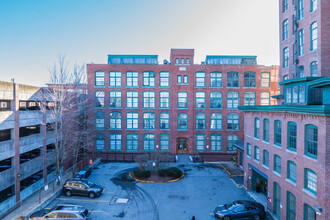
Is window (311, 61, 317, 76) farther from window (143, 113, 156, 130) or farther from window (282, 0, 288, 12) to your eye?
window (143, 113, 156, 130)

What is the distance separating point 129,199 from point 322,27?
24.6 metres

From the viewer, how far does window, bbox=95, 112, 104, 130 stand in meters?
31.9

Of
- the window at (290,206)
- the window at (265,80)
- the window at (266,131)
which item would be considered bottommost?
the window at (290,206)

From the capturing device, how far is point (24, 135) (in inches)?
738

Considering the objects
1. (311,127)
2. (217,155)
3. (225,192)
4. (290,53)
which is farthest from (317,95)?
(217,155)

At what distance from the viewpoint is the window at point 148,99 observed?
31906 millimetres

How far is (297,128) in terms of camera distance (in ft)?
41.9

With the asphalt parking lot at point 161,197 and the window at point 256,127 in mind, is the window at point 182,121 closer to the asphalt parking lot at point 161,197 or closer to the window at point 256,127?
the asphalt parking lot at point 161,197

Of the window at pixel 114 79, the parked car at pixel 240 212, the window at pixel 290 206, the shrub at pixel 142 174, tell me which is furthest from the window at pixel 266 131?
the window at pixel 114 79

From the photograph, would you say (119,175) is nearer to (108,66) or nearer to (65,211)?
(65,211)

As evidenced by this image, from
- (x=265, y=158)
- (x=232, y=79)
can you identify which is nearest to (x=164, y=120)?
(x=232, y=79)

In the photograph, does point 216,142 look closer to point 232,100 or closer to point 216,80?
point 232,100

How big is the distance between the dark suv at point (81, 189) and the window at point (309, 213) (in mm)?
17078

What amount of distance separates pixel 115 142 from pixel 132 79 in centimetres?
1148
